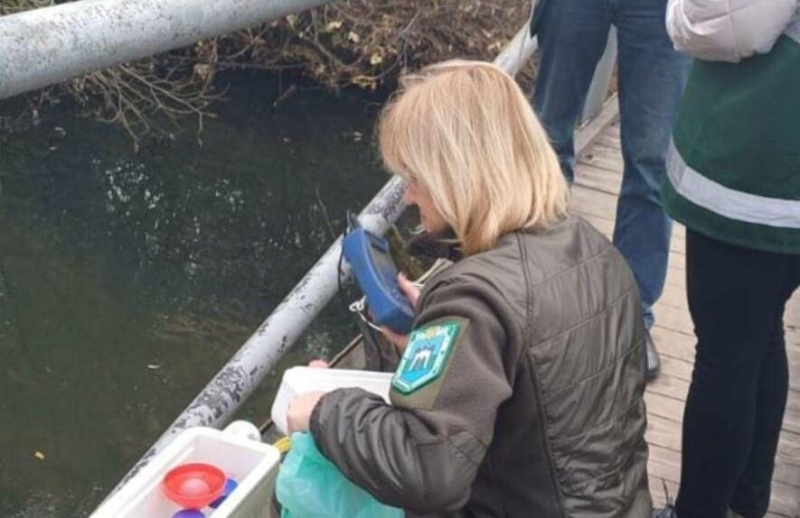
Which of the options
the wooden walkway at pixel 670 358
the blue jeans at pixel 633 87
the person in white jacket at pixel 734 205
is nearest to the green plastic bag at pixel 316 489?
the person in white jacket at pixel 734 205

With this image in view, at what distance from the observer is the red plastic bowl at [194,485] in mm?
1573

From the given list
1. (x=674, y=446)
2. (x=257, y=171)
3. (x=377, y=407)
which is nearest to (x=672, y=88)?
(x=674, y=446)

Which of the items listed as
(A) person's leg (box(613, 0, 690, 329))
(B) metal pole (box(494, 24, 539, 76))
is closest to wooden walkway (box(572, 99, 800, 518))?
(A) person's leg (box(613, 0, 690, 329))

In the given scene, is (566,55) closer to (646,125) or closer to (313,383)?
(646,125)

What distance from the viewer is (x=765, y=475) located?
93.4 inches

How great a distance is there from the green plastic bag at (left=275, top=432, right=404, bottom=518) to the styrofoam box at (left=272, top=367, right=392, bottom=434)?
3.6 inches

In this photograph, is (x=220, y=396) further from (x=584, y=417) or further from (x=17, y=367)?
(x=17, y=367)

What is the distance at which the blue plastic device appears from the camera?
1833 millimetres

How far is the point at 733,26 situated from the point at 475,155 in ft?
1.53

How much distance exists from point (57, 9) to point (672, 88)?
1852 millimetres

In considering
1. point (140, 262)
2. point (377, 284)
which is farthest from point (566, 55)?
point (140, 262)

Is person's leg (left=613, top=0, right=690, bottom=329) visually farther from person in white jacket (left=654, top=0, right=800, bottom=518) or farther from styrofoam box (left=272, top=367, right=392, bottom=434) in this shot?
styrofoam box (left=272, top=367, right=392, bottom=434)

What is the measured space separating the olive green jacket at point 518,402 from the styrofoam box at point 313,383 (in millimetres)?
138

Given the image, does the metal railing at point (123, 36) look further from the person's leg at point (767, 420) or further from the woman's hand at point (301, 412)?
the person's leg at point (767, 420)
